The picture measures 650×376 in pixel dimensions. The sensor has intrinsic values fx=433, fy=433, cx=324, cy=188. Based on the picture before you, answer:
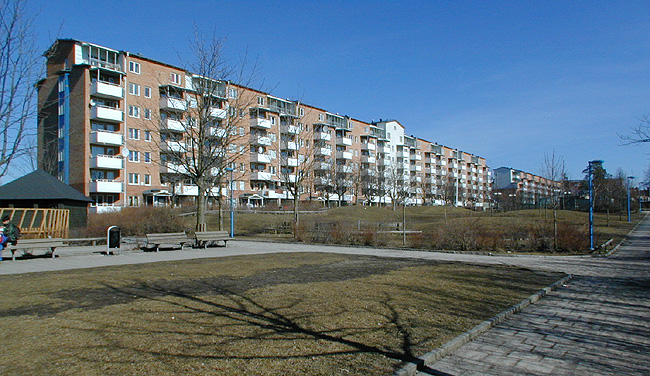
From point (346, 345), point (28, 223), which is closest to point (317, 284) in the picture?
point (346, 345)

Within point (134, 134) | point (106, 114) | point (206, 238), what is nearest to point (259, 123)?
point (134, 134)

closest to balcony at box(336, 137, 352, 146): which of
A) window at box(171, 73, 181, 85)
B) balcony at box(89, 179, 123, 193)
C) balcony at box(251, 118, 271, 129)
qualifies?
balcony at box(251, 118, 271, 129)

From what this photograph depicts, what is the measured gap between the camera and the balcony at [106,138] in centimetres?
4433

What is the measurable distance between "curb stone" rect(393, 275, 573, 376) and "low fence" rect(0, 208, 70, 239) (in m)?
20.3

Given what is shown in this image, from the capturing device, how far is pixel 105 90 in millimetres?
44531

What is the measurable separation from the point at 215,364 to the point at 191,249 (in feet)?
52.1

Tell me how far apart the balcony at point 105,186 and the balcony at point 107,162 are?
1.55 metres

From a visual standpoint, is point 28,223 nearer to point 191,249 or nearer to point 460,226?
point 191,249

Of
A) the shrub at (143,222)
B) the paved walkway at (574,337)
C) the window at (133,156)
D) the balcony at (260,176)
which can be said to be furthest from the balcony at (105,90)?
the paved walkway at (574,337)

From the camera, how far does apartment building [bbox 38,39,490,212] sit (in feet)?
74.2

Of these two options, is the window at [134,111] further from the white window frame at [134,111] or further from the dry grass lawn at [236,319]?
the dry grass lawn at [236,319]

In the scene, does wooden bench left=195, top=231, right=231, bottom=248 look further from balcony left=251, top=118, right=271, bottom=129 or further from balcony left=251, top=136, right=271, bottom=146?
balcony left=251, top=118, right=271, bottom=129

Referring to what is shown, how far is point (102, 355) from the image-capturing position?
15.2ft

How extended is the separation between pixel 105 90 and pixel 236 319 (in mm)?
45474
